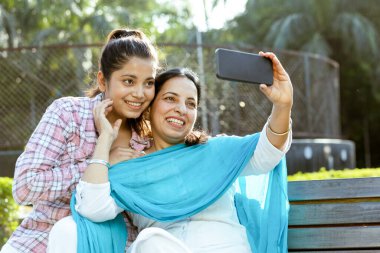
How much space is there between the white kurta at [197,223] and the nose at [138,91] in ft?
1.65

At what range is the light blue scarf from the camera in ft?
11.3

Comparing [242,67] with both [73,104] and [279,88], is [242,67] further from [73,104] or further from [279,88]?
[73,104]

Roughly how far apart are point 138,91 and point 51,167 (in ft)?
1.85

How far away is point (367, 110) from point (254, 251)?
29237 mm

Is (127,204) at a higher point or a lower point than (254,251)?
higher

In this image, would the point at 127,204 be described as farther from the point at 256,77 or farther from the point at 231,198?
the point at 256,77

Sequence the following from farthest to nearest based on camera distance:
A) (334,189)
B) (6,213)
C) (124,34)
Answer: (6,213) → (124,34) → (334,189)

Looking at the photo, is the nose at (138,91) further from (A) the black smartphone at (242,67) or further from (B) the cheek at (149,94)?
(A) the black smartphone at (242,67)

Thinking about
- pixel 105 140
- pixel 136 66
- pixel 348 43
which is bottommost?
pixel 105 140

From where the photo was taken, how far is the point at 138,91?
365 centimetres

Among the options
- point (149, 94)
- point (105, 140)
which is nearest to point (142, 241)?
point (105, 140)

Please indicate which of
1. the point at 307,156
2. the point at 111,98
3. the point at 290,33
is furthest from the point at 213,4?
the point at 111,98

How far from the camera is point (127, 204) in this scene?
346 centimetres

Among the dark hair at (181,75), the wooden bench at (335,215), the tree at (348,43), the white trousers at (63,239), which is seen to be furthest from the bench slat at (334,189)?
the tree at (348,43)
